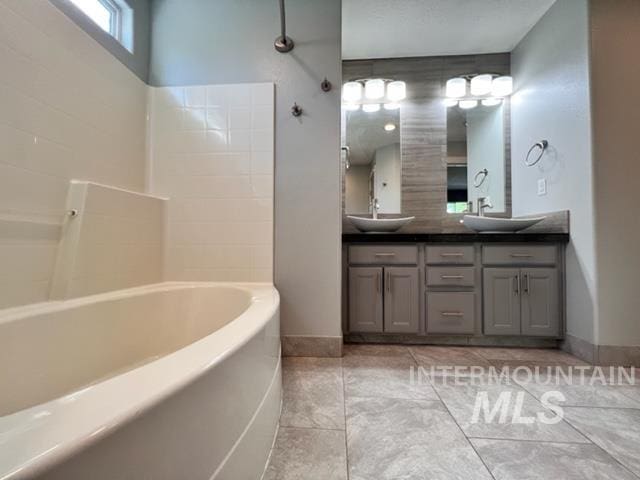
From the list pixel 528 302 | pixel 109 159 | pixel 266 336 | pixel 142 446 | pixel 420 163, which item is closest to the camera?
pixel 142 446

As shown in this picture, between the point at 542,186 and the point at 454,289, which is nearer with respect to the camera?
the point at 454,289

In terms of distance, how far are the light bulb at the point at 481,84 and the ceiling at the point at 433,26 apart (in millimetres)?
218

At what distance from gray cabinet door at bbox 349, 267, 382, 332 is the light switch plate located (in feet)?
4.53

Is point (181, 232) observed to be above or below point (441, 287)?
above

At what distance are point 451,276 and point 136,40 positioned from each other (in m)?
2.60

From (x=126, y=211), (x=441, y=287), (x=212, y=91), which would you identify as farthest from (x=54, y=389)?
(x=441, y=287)

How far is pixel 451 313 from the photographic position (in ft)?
6.61

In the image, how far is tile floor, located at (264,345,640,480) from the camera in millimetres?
903

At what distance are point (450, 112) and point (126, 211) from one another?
8.61 ft

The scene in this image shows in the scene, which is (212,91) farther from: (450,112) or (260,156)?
(450,112)

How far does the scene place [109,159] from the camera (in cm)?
154

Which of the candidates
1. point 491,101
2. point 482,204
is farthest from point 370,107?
point 482,204

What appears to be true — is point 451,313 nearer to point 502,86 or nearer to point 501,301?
point 501,301

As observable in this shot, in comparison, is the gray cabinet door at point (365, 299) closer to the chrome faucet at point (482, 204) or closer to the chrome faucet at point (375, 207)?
the chrome faucet at point (375, 207)
